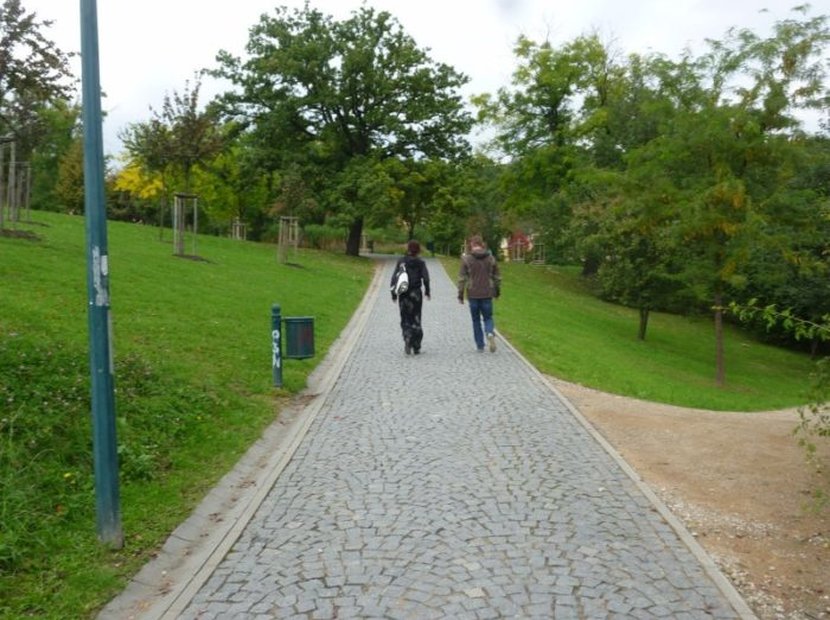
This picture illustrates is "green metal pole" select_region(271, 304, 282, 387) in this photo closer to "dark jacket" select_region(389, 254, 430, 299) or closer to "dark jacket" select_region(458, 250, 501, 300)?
"dark jacket" select_region(389, 254, 430, 299)

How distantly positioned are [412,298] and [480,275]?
127 centimetres

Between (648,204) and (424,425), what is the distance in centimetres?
1257

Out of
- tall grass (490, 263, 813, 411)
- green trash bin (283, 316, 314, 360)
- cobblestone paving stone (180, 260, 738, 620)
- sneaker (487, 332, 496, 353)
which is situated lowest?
tall grass (490, 263, 813, 411)

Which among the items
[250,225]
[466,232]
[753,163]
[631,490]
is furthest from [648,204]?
[250,225]

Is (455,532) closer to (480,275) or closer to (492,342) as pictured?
(480,275)

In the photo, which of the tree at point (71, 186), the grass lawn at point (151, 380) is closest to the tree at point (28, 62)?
the grass lawn at point (151, 380)

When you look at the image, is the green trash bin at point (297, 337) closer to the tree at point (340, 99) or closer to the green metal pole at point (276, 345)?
the green metal pole at point (276, 345)

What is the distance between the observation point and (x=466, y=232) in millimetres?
49219

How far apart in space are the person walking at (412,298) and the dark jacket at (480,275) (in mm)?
695

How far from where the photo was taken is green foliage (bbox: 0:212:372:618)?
4.39 m

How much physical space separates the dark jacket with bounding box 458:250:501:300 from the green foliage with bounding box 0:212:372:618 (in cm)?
280

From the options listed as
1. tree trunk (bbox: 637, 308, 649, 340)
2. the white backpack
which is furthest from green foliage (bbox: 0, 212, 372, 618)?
tree trunk (bbox: 637, 308, 649, 340)

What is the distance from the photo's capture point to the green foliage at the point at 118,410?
439cm

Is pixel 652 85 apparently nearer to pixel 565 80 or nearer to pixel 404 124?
pixel 565 80
